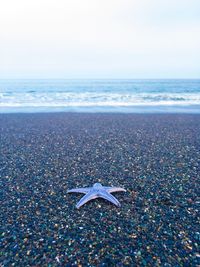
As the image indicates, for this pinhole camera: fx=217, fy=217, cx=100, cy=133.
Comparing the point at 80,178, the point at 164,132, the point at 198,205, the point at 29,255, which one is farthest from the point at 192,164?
the point at 29,255

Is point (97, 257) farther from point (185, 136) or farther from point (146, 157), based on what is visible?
point (185, 136)

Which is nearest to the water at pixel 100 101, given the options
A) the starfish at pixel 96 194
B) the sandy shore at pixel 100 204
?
the sandy shore at pixel 100 204

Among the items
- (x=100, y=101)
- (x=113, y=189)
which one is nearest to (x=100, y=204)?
(x=113, y=189)

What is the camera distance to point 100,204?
4344mm

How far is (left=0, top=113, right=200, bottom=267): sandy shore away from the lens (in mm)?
3189

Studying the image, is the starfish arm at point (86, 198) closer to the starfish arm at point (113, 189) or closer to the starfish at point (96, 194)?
the starfish at point (96, 194)

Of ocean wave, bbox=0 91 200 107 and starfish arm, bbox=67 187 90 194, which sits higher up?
starfish arm, bbox=67 187 90 194

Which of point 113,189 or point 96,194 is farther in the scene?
point 113,189

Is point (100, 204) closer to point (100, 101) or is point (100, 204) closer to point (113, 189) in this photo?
point (113, 189)

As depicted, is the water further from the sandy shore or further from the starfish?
the starfish

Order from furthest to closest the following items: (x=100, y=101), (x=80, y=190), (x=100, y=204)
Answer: (x=100, y=101) < (x=80, y=190) < (x=100, y=204)

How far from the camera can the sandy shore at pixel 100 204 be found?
3189 millimetres

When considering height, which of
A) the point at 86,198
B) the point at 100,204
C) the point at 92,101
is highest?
the point at 86,198

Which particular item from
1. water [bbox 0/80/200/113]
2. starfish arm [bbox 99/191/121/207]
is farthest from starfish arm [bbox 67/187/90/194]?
water [bbox 0/80/200/113]
